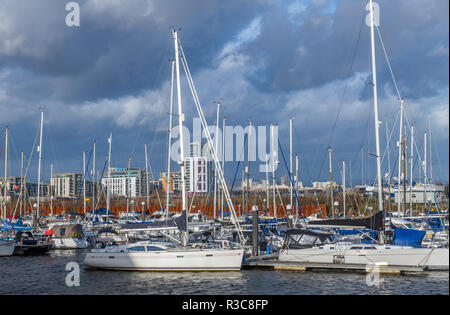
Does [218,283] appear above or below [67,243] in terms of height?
below

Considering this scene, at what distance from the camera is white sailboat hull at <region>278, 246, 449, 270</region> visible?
3356 centimetres

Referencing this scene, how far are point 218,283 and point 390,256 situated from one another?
499 inches

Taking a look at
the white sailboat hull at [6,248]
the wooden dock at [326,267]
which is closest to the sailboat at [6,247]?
the white sailboat hull at [6,248]

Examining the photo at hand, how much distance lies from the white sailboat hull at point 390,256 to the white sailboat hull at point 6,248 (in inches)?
1174

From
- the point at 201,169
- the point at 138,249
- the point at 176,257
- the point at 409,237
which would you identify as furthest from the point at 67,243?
the point at 409,237

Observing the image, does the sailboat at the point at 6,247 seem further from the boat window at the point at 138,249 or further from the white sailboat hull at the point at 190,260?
the white sailboat hull at the point at 190,260

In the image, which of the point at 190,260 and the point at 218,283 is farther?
the point at 190,260

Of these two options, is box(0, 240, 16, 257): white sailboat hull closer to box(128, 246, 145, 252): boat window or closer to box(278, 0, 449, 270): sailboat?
box(128, 246, 145, 252): boat window

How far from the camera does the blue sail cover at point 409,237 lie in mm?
34969

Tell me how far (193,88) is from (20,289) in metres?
20.4

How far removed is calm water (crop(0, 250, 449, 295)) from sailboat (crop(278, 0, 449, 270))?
3.76 ft

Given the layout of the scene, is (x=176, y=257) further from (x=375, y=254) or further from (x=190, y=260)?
(x=375, y=254)

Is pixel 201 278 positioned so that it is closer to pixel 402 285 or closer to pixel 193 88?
pixel 402 285

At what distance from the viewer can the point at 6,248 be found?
4759 cm
